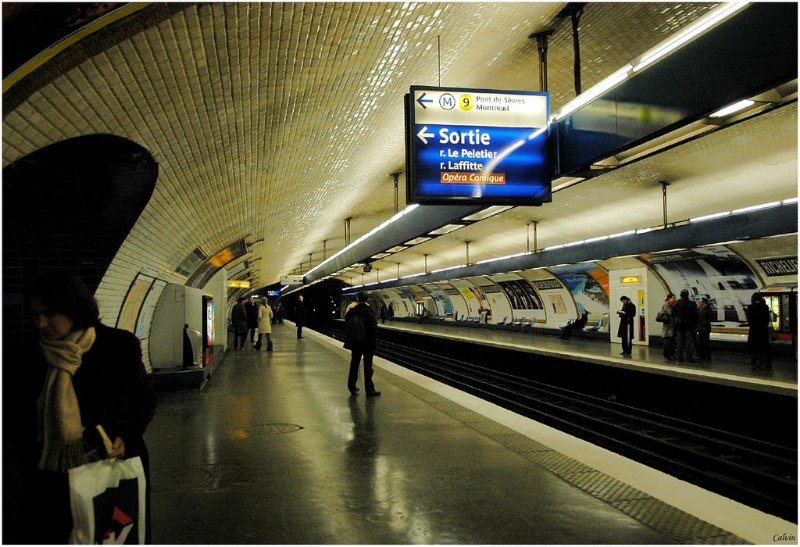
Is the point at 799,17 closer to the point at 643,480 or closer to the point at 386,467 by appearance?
the point at 643,480

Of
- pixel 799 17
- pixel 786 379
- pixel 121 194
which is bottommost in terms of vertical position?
pixel 786 379

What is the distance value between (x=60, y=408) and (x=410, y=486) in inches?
107

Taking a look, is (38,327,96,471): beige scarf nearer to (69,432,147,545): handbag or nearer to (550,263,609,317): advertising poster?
(69,432,147,545): handbag

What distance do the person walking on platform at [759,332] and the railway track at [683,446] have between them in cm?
272

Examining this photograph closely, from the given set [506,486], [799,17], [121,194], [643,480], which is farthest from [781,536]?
[121,194]

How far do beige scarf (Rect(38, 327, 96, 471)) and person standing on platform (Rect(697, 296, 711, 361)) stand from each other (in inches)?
561

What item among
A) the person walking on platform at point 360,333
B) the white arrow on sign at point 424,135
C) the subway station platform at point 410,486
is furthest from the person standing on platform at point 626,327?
the white arrow on sign at point 424,135

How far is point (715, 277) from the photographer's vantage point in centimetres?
1627

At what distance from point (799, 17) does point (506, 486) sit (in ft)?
12.0

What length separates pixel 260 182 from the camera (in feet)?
33.8

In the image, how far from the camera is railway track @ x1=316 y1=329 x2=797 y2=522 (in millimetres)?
7457

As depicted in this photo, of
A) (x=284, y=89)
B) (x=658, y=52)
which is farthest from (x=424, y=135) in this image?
(x=658, y=52)

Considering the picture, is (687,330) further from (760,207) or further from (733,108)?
(733,108)

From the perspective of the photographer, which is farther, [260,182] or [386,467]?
[260,182]
